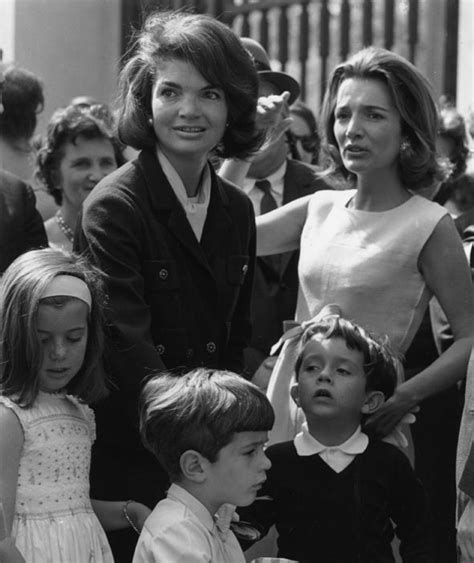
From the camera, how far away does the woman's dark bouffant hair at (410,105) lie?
4.05m

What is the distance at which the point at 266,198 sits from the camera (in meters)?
5.20

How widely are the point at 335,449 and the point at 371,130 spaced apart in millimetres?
968

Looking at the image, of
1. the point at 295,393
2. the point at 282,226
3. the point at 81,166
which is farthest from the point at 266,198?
the point at 295,393

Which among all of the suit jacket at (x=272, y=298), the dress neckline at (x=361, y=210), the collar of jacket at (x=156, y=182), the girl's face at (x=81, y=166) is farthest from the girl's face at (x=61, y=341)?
the girl's face at (x=81, y=166)

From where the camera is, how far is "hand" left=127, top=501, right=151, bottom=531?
11.3ft

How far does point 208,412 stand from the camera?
3275mm

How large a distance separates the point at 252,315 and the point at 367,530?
4.68 ft

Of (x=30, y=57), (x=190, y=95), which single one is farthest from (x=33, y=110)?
(x=30, y=57)

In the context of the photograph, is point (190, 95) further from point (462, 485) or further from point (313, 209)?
point (462, 485)

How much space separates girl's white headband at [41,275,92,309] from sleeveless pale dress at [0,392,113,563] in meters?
0.26

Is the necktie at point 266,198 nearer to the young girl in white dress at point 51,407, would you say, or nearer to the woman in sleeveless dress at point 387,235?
the woman in sleeveless dress at point 387,235

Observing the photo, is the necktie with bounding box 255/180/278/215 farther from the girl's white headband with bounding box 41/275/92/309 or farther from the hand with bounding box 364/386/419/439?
the girl's white headband with bounding box 41/275/92/309

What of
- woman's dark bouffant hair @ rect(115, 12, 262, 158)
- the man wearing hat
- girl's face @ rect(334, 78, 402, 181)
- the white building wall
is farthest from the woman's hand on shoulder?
the white building wall

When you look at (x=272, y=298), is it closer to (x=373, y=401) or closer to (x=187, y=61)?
(x=373, y=401)
